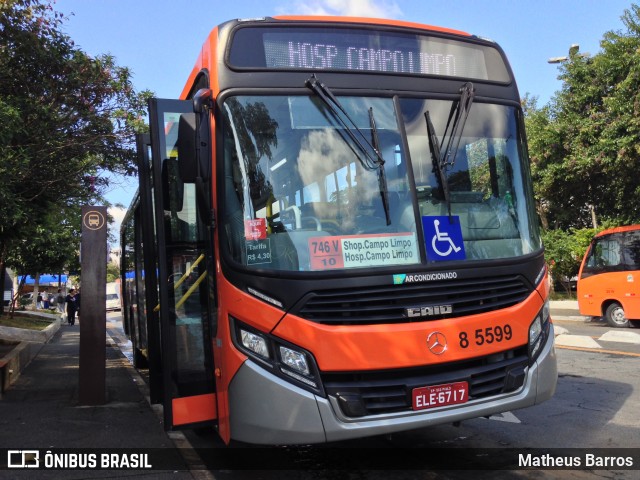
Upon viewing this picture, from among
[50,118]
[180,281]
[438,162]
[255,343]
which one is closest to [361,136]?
[438,162]

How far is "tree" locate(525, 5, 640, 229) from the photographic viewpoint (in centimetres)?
1519

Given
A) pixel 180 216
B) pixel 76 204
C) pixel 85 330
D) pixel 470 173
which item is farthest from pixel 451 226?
pixel 76 204

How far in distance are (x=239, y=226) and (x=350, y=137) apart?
101 cm

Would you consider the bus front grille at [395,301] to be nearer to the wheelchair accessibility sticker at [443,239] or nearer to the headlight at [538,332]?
the wheelchair accessibility sticker at [443,239]

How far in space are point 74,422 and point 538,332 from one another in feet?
16.6

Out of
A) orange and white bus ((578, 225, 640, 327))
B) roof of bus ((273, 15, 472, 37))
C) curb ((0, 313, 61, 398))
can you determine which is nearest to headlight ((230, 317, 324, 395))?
roof of bus ((273, 15, 472, 37))

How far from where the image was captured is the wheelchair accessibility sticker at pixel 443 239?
4195 millimetres

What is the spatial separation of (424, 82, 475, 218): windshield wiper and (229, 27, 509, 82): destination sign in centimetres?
28

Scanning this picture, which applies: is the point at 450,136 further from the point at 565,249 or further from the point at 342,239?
the point at 565,249

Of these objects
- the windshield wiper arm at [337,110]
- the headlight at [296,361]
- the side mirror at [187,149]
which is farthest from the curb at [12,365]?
the windshield wiper arm at [337,110]

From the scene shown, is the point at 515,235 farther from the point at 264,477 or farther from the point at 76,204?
the point at 76,204

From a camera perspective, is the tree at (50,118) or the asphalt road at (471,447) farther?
the tree at (50,118)

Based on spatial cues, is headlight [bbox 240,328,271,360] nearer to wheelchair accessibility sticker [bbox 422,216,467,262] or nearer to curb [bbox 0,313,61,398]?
wheelchair accessibility sticker [bbox 422,216,467,262]

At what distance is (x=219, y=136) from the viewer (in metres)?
4.23
